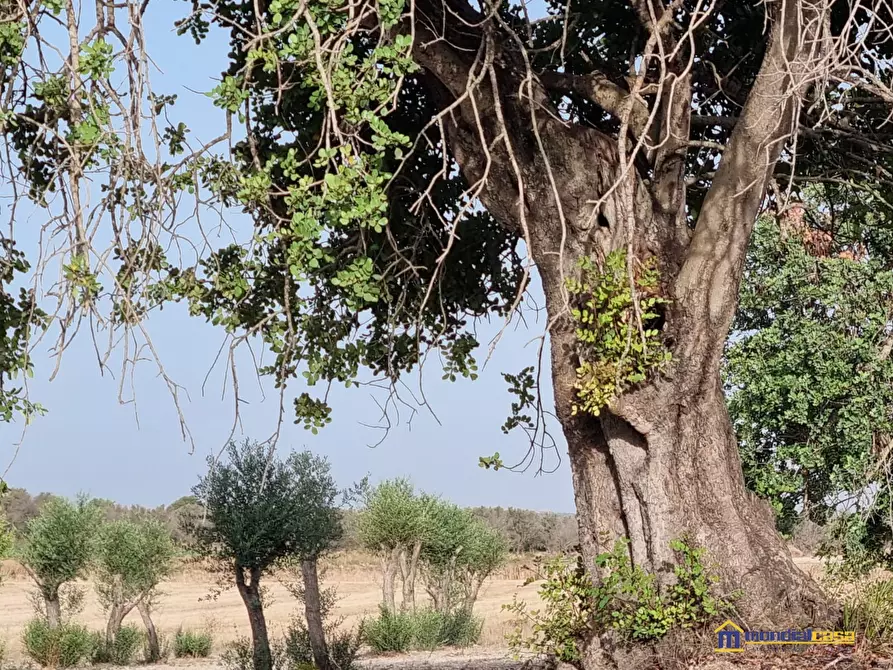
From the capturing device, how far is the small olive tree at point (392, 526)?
65.9 ft

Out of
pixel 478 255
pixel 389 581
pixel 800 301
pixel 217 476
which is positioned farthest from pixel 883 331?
pixel 389 581

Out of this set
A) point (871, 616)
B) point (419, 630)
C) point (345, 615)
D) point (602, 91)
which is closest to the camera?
point (871, 616)

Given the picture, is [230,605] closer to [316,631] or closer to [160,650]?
[160,650]

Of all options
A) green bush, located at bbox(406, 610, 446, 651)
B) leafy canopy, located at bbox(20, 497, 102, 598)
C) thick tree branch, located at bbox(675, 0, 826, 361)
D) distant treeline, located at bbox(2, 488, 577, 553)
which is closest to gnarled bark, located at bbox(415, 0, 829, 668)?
thick tree branch, located at bbox(675, 0, 826, 361)

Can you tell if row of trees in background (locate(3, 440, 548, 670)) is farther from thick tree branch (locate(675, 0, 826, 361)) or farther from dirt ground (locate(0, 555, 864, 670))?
thick tree branch (locate(675, 0, 826, 361))

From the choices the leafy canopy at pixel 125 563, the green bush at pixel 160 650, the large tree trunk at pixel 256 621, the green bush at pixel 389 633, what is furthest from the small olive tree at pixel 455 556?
the large tree trunk at pixel 256 621

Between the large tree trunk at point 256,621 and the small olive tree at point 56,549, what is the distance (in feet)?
31.0

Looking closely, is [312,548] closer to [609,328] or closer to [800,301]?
[800,301]

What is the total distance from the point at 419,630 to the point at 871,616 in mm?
13874

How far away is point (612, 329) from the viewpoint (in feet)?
19.3

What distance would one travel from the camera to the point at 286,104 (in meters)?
6.59

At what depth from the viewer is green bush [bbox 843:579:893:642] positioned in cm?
611

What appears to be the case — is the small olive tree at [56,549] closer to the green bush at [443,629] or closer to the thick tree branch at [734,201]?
the green bush at [443,629]

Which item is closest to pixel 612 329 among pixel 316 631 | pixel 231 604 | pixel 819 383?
pixel 819 383
